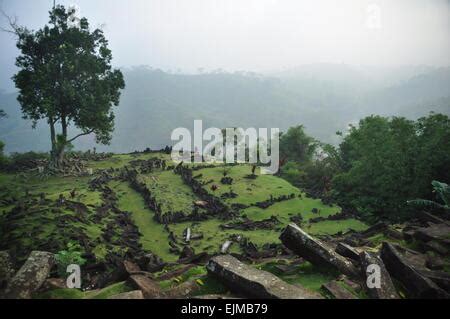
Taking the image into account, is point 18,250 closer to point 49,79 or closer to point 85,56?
point 49,79

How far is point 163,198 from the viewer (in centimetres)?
2325

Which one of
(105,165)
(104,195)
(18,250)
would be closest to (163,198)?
(104,195)

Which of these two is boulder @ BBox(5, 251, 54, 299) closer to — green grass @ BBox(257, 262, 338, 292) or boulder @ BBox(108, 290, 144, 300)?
boulder @ BBox(108, 290, 144, 300)

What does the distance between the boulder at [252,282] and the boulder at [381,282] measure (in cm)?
121

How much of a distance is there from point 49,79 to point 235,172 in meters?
20.4

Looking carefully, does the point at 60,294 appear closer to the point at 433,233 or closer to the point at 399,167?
the point at 433,233

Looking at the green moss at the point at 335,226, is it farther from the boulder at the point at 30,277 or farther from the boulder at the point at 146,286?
the boulder at the point at 30,277

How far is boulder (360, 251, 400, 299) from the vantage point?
18.6 ft

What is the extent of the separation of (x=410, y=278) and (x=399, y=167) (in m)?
16.4

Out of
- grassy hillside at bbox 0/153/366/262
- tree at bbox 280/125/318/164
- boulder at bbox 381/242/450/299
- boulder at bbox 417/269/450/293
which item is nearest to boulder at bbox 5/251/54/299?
grassy hillside at bbox 0/153/366/262

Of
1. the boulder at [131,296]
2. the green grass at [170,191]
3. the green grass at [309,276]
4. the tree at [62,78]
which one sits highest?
the tree at [62,78]

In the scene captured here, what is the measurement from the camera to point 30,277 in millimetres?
5688

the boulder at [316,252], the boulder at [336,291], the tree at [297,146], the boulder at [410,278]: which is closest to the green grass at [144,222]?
the boulder at [316,252]

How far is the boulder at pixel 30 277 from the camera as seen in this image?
531 centimetres
